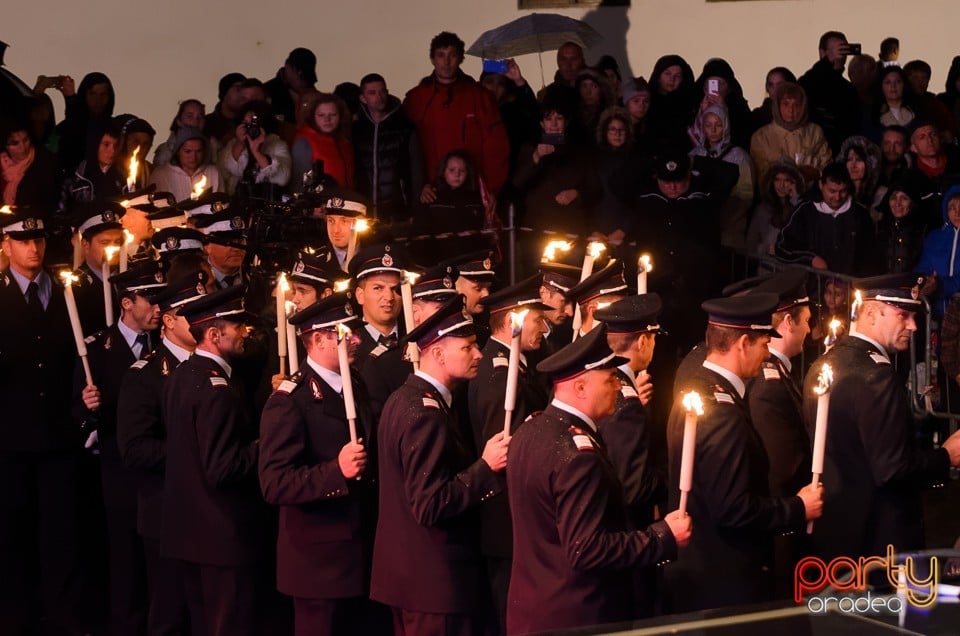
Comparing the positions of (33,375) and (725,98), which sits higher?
(725,98)

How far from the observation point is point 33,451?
8.78 meters

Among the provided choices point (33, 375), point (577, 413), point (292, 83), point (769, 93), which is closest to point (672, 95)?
point (769, 93)

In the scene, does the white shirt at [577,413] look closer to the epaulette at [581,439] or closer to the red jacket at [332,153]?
the epaulette at [581,439]

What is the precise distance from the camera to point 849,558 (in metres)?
6.98

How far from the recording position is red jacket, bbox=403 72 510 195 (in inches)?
472

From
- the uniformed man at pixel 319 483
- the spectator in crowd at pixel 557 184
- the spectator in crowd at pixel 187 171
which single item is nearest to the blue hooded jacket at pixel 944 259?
the spectator in crowd at pixel 557 184

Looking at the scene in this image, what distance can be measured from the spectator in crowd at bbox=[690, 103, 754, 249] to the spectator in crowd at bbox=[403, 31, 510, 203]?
1434 millimetres

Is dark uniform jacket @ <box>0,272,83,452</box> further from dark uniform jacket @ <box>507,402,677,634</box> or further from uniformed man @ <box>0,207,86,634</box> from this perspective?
dark uniform jacket @ <box>507,402,677,634</box>

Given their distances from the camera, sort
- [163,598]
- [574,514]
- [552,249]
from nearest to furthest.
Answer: [574,514] < [163,598] < [552,249]

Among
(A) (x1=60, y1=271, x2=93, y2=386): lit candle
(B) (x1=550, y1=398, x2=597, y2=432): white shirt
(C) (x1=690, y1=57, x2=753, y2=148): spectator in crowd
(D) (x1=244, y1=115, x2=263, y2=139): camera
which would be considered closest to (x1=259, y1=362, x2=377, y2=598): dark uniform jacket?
(B) (x1=550, y1=398, x2=597, y2=432): white shirt

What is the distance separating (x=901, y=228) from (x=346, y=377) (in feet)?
21.7

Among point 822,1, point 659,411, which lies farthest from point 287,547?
point 822,1

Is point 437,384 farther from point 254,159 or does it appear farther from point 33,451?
point 254,159

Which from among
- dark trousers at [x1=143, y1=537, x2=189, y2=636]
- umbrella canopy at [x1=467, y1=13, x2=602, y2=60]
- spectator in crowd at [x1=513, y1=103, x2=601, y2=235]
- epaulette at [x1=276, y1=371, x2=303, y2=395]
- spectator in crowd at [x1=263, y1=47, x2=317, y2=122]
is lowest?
dark trousers at [x1=143, y1=537, x2=189, y2=636]
